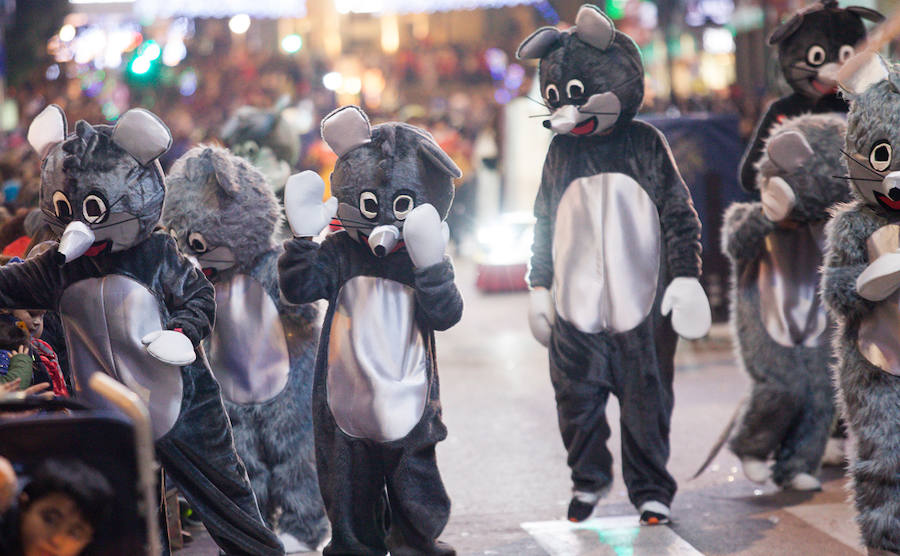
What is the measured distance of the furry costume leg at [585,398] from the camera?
195 inches

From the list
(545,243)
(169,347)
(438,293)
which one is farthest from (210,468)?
(545,243)

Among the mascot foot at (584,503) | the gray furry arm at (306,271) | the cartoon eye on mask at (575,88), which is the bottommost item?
the mascot foot at (584,503)

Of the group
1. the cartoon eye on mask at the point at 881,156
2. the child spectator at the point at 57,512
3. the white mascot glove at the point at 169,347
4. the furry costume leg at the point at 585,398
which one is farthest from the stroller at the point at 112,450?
the cartoon eye on mask at the point at 881,156

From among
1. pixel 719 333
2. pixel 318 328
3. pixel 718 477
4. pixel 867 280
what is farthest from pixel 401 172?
pixel 719 333

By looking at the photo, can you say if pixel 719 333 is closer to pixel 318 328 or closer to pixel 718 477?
pixel 718 477

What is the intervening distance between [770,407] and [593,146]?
1.47 meters

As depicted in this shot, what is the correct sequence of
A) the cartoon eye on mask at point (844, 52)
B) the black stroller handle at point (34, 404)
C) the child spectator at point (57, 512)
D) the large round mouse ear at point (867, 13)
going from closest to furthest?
the child spectator at point (57, 512) → the black stroller handle at point (34, 404) → the large round mouse ear at point (867, 13) → the cartoon eye on mask at point (844, 52)

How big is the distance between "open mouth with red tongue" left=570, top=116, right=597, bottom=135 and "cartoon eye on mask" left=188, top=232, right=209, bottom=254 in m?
1.56

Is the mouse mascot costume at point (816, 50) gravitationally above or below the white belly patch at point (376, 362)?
above

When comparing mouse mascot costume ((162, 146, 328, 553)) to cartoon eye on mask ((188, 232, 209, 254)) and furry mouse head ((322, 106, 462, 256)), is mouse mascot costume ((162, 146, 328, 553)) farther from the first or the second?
furry mouse head ((322, 106, 462, 256))

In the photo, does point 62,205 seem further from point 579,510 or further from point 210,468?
point 579,510

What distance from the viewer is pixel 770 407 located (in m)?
5.45

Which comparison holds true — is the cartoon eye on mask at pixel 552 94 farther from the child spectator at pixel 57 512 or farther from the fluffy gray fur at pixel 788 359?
the child spectator at pixel 57 512

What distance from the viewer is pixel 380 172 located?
4254 millimetres
